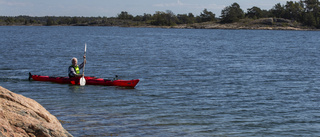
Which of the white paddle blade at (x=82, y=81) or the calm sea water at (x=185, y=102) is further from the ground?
the white paddle blade at (x=82, y=81)

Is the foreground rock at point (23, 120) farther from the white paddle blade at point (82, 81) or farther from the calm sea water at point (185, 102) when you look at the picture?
the white paddle blade at point (82, 81)

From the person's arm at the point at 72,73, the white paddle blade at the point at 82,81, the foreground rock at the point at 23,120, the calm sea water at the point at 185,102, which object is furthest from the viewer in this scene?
the person's arm at the point at 72,73

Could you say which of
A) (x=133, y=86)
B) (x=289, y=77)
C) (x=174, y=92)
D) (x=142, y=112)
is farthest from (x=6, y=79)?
(x=289, y=77)

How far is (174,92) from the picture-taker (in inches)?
787

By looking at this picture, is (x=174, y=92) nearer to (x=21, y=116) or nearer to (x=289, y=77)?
(x=289, y=77)

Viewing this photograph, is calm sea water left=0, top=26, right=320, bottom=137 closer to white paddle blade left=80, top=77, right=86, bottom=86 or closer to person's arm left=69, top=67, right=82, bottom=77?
white paddle blade left=80, top=77, right=86, bottom=86

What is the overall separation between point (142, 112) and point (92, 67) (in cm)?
1767

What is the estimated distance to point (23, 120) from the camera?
6.41 meters

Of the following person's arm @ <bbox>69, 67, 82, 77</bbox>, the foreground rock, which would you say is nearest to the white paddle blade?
person's arm @ <bbox>69, 67, 82, 77</bbox>

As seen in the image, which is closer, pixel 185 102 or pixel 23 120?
pixel 23 120

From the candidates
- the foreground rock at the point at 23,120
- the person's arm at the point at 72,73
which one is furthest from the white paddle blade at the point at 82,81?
the foreground rock at the point at 23,120

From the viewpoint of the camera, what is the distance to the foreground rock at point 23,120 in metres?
6.19

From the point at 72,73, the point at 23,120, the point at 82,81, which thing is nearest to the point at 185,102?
the point at 82,81

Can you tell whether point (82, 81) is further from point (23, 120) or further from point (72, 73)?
point (23, 120)
